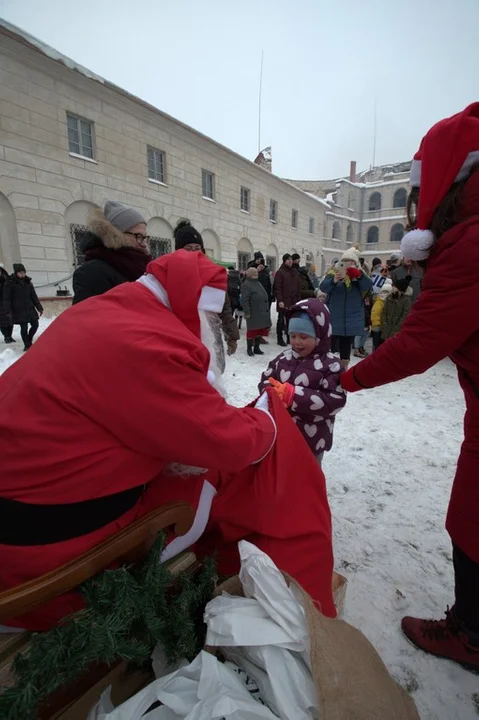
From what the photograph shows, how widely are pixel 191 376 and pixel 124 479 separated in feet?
1.33

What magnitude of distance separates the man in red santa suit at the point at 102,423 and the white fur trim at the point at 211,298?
0.06 ft

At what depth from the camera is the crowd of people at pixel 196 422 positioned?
3.41 ft

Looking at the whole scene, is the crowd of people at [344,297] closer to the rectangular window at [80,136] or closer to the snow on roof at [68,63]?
the rectangular window at [80,136]

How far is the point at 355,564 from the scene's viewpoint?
2.21 meters

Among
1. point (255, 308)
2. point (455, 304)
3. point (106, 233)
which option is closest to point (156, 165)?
point (255, 308)

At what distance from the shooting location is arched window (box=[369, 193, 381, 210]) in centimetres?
3953

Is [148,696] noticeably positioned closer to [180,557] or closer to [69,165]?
[180,557]

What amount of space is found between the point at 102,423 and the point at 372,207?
45.5 meters

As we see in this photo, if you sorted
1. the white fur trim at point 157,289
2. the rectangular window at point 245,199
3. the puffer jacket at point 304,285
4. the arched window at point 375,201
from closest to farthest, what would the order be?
the white fur trim at point 157,289, the puffer jacket at point 304,285, the rectangular window at point 245,199, the arched window at point 375,201

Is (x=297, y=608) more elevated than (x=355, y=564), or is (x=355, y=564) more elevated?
(x=297, y=608)

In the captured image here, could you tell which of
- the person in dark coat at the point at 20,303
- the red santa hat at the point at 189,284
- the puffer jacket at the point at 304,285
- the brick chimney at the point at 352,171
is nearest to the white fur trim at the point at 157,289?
the red santa hat at the point at 189,284

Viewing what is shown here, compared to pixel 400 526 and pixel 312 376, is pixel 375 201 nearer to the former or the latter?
pixel 312 376

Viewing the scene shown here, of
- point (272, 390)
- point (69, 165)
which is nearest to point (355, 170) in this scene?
point (69, 165)

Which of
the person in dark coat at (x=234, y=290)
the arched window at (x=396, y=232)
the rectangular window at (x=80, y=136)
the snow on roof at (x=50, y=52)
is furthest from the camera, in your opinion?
the arched window at (x=396, y=232)
